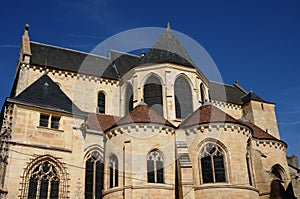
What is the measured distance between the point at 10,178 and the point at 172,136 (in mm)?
8120

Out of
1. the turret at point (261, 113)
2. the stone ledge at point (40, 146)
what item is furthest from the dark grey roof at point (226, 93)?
the stone ledge at point (40, 146)

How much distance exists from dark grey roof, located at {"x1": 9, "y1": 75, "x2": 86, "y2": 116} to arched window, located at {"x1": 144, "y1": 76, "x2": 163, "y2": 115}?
519cm

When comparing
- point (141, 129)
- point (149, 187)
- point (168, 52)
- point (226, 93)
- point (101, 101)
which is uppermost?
point (226, 93)

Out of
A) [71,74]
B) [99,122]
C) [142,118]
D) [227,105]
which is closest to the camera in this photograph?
[142,118]

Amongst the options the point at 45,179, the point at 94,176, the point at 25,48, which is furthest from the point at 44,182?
the point at 25,48

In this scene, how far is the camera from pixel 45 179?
15867mm

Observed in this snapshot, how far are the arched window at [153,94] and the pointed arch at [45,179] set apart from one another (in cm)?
Answer: 761

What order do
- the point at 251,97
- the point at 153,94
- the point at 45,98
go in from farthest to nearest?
the point at 251,97 → the point at 153,94 → the point at 45,98

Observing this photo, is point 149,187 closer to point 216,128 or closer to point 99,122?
point 216,128

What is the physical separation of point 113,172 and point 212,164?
5.09 meters

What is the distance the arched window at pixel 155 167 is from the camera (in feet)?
53.1

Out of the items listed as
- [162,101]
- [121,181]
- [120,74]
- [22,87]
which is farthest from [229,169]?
[22,87]

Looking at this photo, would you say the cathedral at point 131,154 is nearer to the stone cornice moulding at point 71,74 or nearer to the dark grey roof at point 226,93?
the stone cornice moulding at point 71,74

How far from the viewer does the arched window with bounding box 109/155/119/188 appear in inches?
658
